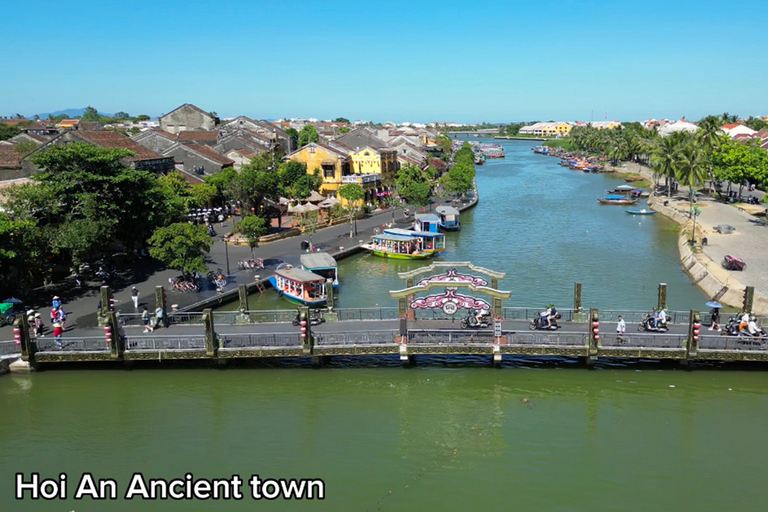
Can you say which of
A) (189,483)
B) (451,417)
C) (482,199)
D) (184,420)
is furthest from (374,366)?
(482,199)

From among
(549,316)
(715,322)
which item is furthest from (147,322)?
(715,322)

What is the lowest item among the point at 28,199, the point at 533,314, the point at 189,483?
the point at 189,483

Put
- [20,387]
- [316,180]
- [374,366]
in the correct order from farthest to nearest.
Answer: [316,180], [374,366], [20,387]

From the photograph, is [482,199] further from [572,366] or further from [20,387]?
[20,387]

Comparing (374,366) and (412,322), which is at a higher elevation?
(412,322)

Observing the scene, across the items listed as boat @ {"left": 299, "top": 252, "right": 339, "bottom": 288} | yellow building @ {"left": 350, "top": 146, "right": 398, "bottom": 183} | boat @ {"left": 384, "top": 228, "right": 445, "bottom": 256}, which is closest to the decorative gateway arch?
boat @ {"left": 299, "top": 252, "right": 339, "bottom": 288}

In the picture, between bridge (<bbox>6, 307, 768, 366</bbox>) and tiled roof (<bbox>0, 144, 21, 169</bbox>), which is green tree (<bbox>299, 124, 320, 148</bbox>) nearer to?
tiled roof (<bbox>0, 144, 21, 169</bbox>)

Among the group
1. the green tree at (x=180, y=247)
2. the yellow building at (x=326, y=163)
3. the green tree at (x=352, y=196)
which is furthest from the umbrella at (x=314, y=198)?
the green tree at (x=180, y=247)
